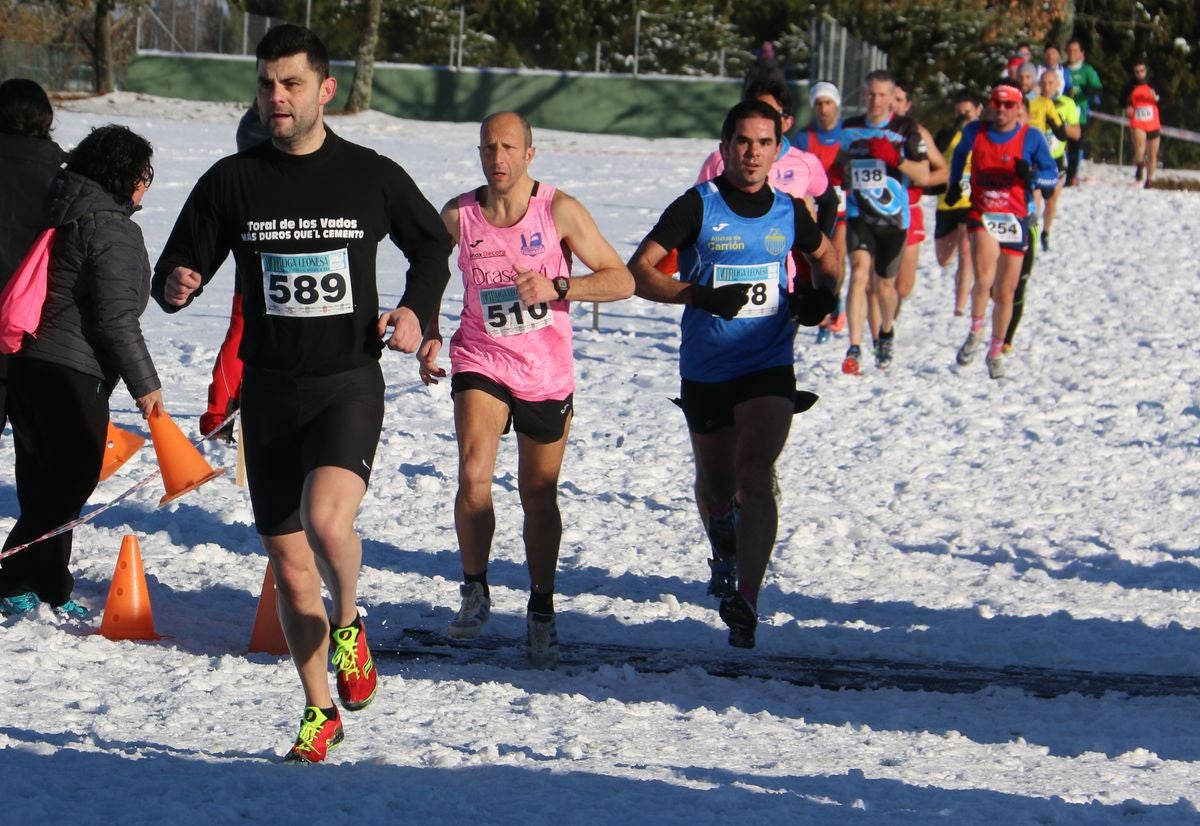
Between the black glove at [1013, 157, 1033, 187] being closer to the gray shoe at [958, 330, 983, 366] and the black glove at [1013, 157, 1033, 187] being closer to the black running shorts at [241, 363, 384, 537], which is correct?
the gray shoe at [958, 330, 983, 366]

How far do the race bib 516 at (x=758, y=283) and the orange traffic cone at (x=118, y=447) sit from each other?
2.50 metres

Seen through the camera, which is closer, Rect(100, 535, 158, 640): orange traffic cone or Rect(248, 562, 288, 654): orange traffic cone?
Rect(248, 562, 288, 654): orange traffic cone

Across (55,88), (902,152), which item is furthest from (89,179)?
(55,88)

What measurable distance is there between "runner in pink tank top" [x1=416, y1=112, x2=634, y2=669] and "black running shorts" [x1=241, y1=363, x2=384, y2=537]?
1502 mm

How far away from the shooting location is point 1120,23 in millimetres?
41625

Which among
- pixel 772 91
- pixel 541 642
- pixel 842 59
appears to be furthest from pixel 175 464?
pixel 842 59

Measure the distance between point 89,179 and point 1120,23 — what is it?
38167mm

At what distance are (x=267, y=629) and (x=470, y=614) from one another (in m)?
0.75

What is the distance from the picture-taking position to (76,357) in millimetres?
6789

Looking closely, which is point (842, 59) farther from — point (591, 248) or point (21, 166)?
point (21, 166)

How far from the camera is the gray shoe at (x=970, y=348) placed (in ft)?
44.6

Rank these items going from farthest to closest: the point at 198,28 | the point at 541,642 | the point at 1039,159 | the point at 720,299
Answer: the point at 198,28 < the point at 1039,159 < the point at 720,299 < the point at 541,642

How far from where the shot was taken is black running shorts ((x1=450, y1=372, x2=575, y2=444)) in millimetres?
6770

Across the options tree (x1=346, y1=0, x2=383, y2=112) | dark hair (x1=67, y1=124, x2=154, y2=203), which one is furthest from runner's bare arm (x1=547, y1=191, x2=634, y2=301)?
tree (x1=346, y1=0, x2=383, y2=112)
